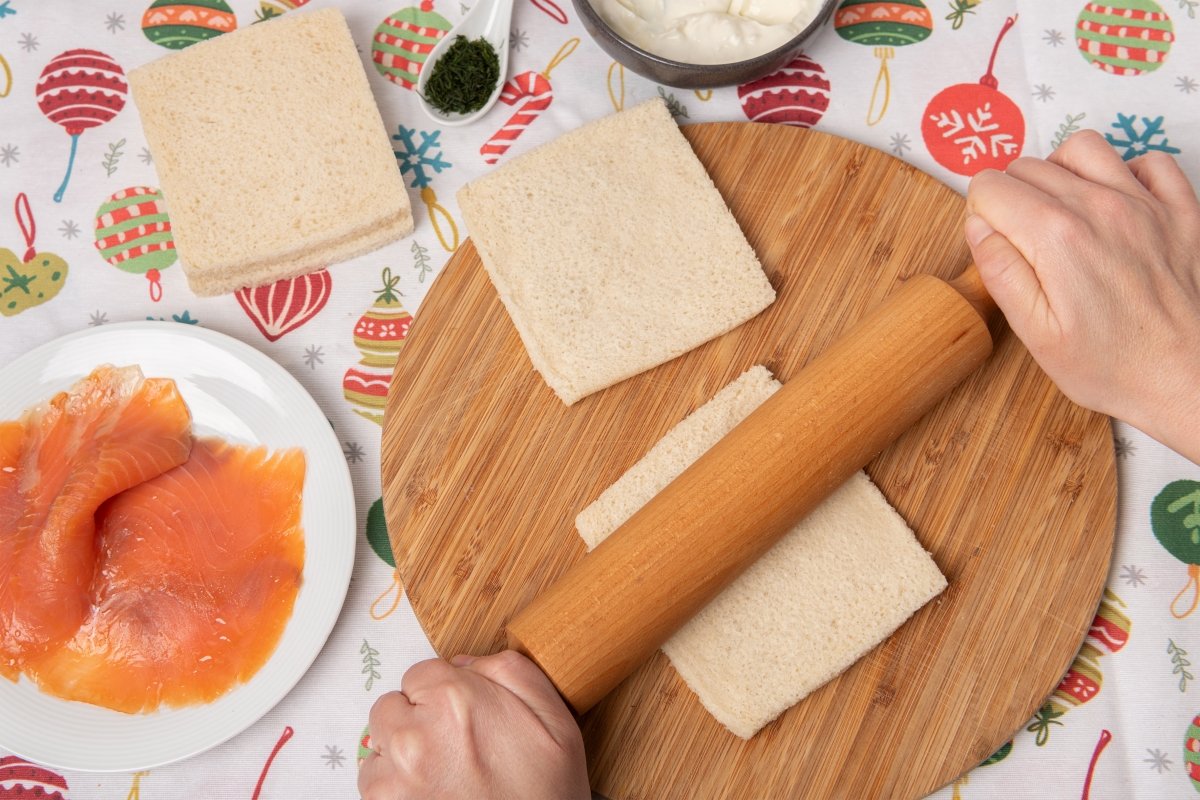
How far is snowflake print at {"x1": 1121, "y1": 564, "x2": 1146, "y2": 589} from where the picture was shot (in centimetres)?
206

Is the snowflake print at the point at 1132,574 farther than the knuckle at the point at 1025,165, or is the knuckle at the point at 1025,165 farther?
the snowflake print at the point at 1132,574

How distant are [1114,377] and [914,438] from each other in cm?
40

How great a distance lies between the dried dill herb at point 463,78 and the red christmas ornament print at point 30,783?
1794mm

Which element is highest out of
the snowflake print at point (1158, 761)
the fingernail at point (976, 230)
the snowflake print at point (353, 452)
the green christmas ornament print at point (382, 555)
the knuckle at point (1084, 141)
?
the knuckle at point (1084, 141)

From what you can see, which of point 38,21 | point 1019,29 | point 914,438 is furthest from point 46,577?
point 1019,29

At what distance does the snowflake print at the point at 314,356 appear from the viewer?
224 cm

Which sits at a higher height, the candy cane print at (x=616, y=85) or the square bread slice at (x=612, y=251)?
the candy cane print at (x=616, y=85)

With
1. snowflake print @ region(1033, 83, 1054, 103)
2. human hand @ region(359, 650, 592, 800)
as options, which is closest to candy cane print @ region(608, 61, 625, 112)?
snowflake print @ region(1033, 83, 1054, 103)

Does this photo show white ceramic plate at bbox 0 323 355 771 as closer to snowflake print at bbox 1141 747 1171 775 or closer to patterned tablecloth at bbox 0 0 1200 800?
patterned tablecloth at bbox 0 0 1200 800

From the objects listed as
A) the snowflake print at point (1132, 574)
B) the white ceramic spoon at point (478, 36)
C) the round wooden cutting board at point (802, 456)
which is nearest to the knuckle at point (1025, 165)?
the round wooden cutting board at point (802, 456)

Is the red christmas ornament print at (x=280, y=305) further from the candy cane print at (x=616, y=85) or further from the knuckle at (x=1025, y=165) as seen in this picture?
the knuckle at (x=1025, y=165)

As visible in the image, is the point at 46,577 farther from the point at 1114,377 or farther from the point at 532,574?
the point at 1114,377

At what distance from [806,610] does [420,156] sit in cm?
143

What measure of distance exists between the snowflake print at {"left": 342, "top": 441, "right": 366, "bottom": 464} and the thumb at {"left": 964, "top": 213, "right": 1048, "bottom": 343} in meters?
1.44
